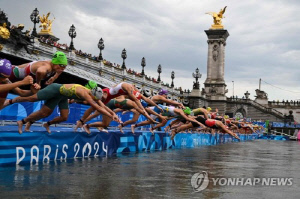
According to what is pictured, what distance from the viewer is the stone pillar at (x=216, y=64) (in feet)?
297

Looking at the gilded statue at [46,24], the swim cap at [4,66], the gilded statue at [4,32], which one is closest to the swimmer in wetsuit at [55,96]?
the swim cap at [4,66]

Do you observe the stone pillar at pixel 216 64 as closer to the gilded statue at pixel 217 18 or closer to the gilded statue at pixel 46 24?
the gilded statue at pixel 217 18

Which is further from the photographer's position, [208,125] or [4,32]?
[4,32]

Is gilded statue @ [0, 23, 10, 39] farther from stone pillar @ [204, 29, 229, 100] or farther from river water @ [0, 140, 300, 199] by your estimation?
stone pillar @ [204, 29, 229, 100]

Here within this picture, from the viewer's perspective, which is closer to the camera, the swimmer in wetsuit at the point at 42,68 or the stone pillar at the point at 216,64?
the swimmer in wetsuit at the point at 42,68

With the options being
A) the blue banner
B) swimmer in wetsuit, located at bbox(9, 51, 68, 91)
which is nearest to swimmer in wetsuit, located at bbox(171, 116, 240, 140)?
the blue banner

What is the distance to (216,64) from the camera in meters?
90.9

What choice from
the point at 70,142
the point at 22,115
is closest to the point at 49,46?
the point at 22,115

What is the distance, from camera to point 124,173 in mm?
8633

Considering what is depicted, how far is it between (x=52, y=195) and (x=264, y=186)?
348cm

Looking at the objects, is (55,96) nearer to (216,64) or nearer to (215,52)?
(216,64)

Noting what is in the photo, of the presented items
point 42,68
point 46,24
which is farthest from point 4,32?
point 46,24

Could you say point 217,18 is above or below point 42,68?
above

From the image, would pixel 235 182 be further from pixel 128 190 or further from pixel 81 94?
pixel 81 94
